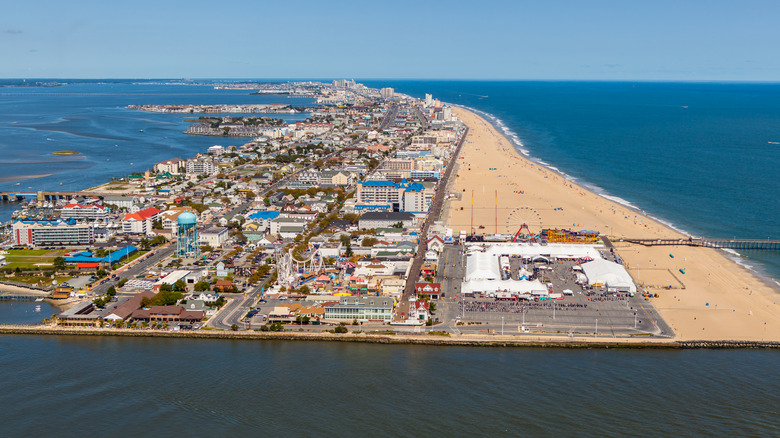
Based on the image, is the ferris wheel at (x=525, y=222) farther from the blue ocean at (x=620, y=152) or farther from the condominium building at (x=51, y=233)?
the condominium building at (x=51, y=233)

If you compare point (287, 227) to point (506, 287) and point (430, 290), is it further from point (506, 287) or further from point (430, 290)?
point (506, 287)

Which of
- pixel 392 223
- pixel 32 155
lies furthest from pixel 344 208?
pixel 32 155

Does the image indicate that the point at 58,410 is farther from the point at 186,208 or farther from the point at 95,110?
the point at 95,110

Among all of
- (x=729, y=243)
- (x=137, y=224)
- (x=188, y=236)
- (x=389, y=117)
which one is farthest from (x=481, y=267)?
(x=389, y=117)

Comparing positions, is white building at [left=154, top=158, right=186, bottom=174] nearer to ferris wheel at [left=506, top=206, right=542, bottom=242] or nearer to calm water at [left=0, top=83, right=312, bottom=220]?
calm water at [left=0, top=83, right=312, bottom=220]

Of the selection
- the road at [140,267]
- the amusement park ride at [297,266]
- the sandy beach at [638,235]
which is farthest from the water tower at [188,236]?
the sandy beach at [638,235]
